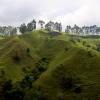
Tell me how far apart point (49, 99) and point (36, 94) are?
590 centimetres

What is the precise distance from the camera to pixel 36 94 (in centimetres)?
7675

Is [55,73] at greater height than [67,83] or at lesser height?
greater

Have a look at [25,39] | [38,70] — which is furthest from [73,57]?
[25,39]

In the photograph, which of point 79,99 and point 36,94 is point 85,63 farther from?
point 36,94

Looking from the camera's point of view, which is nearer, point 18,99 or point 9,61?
point 18,99

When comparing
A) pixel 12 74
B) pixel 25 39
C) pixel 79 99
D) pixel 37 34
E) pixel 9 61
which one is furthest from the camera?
pixel 37 34

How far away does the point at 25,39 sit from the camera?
540ft

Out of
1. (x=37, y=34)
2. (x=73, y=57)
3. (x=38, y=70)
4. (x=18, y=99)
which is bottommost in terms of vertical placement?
(x=18, y=99)

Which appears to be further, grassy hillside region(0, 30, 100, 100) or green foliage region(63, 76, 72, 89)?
green foliage region(63, 76, 72, 89)

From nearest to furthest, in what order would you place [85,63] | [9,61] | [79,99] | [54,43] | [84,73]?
[79,99], [84,73], [85,63], [9,61], [54,43]

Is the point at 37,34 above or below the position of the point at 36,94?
above

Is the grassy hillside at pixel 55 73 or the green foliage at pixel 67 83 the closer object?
the grassy hillside at pixel 55 73

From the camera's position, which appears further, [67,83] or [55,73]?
[55,73]

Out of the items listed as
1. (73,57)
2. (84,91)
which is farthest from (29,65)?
(84,91)
